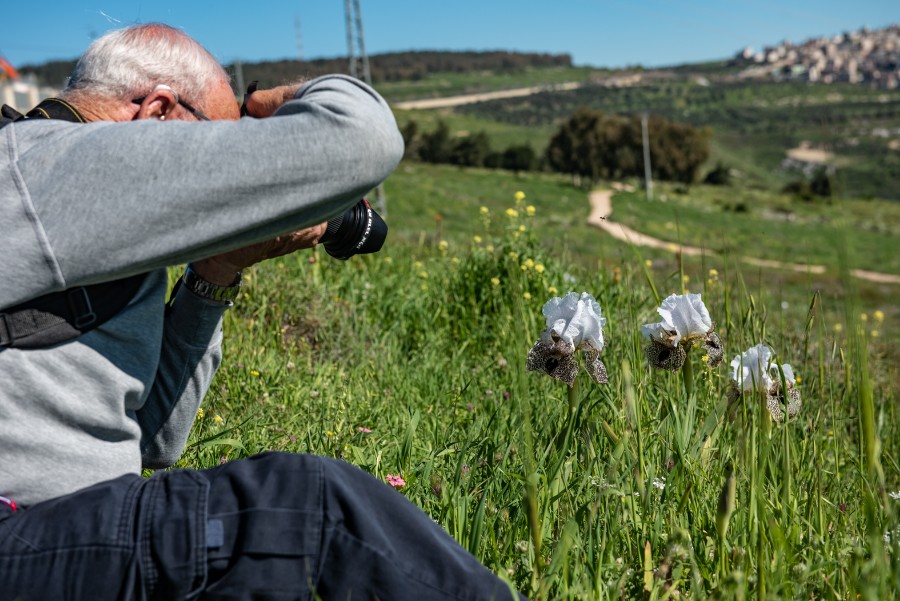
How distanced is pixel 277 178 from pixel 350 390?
1.67 meters

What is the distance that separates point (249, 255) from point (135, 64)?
38 cm

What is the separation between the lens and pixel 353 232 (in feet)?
5.52

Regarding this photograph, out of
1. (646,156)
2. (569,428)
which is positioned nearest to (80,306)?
(569,428)

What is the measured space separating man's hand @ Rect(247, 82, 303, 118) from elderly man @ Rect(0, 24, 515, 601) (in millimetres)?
215

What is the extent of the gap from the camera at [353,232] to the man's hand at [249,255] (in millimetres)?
56

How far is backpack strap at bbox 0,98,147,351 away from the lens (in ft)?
3.86

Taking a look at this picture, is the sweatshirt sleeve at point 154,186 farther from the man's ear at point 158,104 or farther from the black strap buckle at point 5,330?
the man's ear at point 158,104

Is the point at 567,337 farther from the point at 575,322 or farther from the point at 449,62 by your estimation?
the point at 449,62

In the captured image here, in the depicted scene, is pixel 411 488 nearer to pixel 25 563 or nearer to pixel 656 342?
pixel 656 342

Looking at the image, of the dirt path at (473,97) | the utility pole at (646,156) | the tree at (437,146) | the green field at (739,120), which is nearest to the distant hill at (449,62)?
the dirt path at (473,97)

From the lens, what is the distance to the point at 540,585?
4.33ft

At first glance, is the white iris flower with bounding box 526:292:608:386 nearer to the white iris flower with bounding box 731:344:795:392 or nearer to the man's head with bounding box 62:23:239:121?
the white iris flower with bounding box 731:344:795:392

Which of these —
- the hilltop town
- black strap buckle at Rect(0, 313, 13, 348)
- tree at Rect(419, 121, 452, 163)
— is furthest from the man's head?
the hilltop town

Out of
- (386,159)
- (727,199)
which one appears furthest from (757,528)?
(727,199)
